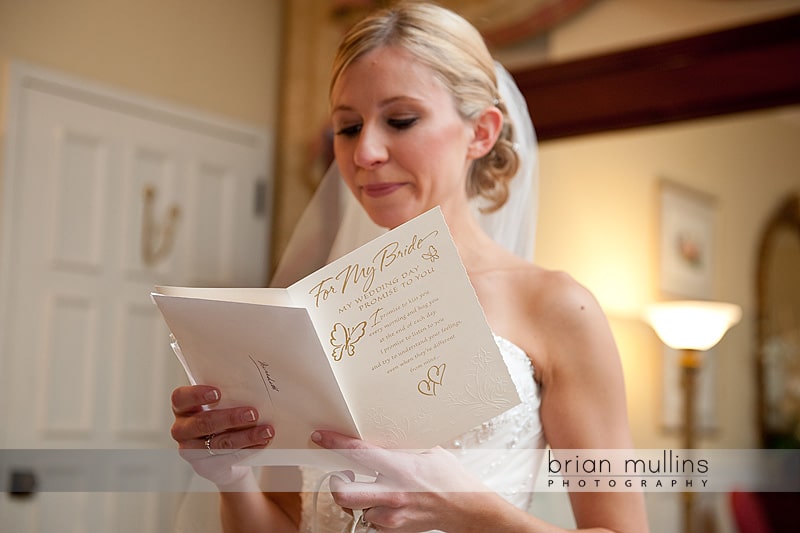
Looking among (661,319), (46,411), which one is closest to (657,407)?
(661,319)

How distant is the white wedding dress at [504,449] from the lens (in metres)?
1.21

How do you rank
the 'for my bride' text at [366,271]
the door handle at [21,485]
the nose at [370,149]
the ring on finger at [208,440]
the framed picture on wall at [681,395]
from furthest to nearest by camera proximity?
the framed picture on wall at [681,395]
the door handle at [21,485]
the nose at [370,149]
the ring on finger at [208,440]
the 'for my bride' text at [366,271]

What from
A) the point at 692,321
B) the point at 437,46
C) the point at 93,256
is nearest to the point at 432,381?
the point at 437,46

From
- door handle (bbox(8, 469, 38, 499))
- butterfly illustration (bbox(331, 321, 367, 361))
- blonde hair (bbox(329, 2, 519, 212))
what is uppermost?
blonde hair (bbox(329, 2, 519, 212))

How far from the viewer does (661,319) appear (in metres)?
3.56

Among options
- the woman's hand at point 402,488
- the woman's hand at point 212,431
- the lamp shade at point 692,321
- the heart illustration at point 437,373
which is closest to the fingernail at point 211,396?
the woman's hand at point 212,431

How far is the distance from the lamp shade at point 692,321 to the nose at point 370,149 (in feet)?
8.18

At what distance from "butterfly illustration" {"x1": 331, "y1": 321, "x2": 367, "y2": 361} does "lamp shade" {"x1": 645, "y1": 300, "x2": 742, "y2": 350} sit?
2.69 m

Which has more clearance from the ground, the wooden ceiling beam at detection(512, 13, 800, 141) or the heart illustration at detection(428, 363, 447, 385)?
the wooden ceiling beam at detection(512, 13, 800, 141)

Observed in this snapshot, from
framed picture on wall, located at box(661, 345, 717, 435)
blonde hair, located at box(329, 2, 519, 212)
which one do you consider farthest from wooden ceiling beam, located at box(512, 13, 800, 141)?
blonde hair, located at box(329, 2, 519, 212)

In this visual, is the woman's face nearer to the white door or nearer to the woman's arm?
the woman's arm

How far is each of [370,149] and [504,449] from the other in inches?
16.3

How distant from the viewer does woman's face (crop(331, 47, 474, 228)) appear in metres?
1.17

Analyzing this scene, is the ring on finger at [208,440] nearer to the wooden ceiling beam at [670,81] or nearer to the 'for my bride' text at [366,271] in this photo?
the 'for my bride' text at [366,271]
